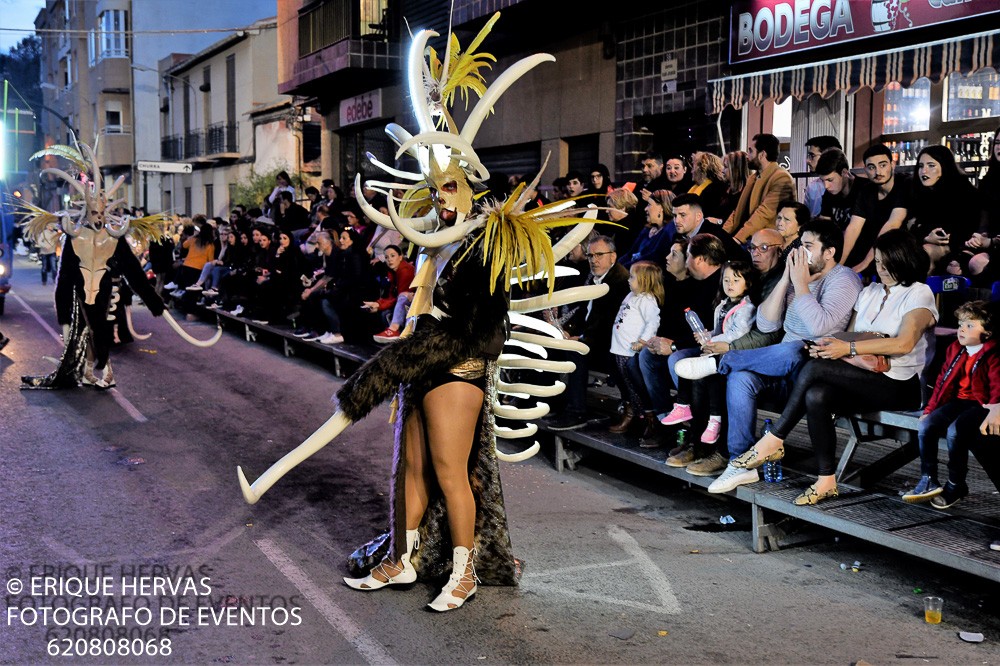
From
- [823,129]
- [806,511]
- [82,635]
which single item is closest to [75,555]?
[82,635]

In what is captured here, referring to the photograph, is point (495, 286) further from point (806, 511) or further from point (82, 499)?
point (82, 499)

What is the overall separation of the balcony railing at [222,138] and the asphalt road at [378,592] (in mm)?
28140

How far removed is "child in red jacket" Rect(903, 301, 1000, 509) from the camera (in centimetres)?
566

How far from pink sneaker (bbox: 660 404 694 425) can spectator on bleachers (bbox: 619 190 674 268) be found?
201cm

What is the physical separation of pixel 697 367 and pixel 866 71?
5.01 m

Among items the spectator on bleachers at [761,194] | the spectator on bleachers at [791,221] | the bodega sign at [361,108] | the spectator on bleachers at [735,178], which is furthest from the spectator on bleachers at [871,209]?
the bodega sign at [361,108]

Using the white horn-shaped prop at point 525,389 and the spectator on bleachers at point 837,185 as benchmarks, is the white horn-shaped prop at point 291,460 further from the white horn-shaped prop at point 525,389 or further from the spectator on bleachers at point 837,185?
the spectator on bleachers at point 837,185

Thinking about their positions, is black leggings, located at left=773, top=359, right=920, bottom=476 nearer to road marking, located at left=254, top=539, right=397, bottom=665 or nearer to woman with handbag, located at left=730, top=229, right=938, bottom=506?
woman with handbag, located at left=730, top=229, right=938, bottom=506

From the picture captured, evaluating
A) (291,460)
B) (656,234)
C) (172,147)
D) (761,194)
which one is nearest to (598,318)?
(656,234)

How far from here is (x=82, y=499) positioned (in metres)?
7.23

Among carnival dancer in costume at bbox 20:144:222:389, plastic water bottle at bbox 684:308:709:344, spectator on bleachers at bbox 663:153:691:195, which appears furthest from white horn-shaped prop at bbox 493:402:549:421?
carnival dancer in costume at bbox 20:144:222:389

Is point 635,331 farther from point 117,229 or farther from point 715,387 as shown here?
point 117,229

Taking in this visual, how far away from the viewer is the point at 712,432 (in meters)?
7.05

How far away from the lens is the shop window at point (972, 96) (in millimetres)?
10289
